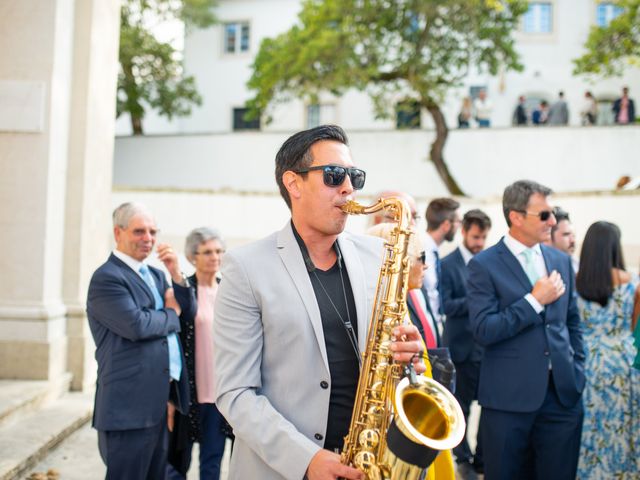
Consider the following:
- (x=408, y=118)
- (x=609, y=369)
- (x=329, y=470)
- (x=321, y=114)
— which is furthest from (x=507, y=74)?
(x=329, y=470)

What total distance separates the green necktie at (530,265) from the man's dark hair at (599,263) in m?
0.62

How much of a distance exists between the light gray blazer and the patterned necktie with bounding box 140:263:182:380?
71.0 inches

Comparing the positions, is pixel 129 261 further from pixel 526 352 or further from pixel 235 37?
pixel 235 37

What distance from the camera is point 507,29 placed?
68.6 ft

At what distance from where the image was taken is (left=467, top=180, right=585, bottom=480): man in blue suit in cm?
402

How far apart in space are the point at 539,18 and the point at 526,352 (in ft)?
97.1

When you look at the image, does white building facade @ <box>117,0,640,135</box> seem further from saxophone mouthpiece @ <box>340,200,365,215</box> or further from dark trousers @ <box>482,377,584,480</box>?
saxophone mouthpiece @ <box>340,200,365,215</box>

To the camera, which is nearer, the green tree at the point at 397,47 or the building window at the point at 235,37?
the green tree at the point at 397,47

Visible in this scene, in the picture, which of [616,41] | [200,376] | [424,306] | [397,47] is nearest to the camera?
[424,306]

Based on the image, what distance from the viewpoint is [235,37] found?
3269 cm

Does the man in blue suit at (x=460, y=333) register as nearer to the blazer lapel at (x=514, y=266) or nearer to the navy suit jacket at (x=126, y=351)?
the blazer lapel at (x=514, y=266)

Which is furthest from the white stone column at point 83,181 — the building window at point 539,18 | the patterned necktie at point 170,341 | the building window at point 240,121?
the building window at point 539,18

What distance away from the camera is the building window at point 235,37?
32.6m

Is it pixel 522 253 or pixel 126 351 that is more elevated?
pixel 522 253
